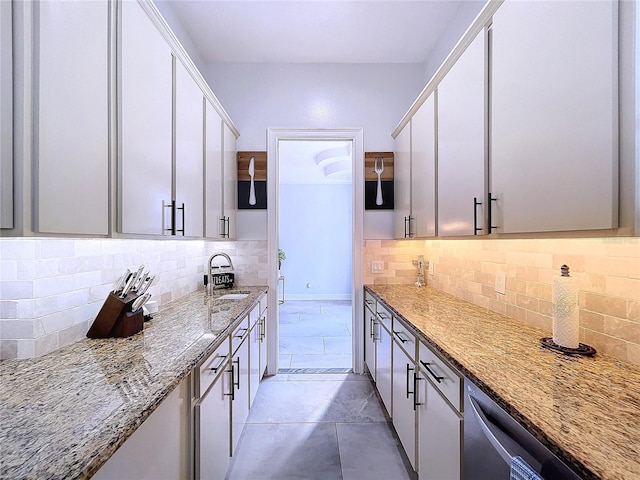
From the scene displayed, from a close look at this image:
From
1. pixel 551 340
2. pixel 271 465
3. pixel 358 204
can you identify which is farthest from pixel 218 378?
pixel 358 204

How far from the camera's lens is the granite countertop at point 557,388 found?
686mm

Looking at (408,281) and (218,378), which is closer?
(218,378)

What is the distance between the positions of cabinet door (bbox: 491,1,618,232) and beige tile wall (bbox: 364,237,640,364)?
32 centimetres

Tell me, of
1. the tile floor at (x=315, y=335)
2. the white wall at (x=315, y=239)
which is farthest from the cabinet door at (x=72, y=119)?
the white wall at (x=315, y=239)

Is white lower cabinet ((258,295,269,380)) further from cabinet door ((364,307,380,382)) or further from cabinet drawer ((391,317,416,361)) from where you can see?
cabinet drawer ((391,317,416,361))

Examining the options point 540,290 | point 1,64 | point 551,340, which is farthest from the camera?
point 540,290

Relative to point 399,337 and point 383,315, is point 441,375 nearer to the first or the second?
point 399,337

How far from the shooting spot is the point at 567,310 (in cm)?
124

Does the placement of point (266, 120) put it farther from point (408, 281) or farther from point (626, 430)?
point (626, 430)

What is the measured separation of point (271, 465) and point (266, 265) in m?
1.67

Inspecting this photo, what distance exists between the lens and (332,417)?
249 centimetres

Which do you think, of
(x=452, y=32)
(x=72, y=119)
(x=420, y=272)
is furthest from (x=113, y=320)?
(x=452, y=32)

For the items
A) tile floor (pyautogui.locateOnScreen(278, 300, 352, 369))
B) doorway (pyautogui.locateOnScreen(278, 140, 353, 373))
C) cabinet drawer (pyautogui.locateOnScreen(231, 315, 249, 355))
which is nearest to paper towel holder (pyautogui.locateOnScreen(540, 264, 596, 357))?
cabinet drawer (pyautogui.locateOnScreen(231, 315, 249, 355))

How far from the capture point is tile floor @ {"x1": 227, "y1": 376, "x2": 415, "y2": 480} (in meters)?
1.94
